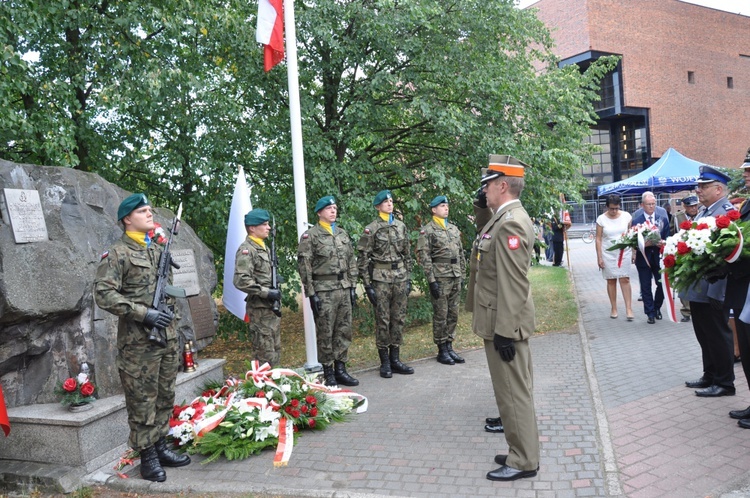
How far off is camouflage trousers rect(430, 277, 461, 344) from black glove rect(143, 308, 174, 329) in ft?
13.0

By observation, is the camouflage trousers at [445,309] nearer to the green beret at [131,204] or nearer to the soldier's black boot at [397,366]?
the soldier's black boot at [397,366]

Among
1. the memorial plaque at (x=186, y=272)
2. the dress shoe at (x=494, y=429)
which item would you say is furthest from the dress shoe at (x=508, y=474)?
the memorial plaque at (x=186, y=272)

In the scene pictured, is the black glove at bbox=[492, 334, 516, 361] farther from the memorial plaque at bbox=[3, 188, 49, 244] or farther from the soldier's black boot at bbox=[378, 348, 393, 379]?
the memorial plaque at bbox=[3, 188, 49, 244]

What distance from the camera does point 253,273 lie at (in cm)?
628

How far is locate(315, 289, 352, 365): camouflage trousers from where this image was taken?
681 centimetres

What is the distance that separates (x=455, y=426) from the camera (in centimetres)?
536

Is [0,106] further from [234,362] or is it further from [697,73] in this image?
[697,73]

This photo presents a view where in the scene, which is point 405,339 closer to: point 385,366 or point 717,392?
point 385,366

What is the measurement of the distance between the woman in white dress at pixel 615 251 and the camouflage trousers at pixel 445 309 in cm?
343

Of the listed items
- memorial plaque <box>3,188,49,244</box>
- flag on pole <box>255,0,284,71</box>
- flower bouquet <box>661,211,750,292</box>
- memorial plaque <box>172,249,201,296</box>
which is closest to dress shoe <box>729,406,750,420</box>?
flower bouquet <box>661,211,750,292</box>

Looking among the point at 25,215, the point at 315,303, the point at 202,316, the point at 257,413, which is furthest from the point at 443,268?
the point at 25,215

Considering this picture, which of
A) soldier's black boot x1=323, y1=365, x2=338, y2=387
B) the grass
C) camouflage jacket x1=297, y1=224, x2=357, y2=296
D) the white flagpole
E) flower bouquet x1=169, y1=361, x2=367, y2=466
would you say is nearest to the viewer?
flower bouquet x1=169, y1=361, x2=367, y2=466

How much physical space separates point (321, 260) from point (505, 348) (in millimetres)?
3193

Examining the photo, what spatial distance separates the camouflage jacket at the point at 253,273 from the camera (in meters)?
6.08
